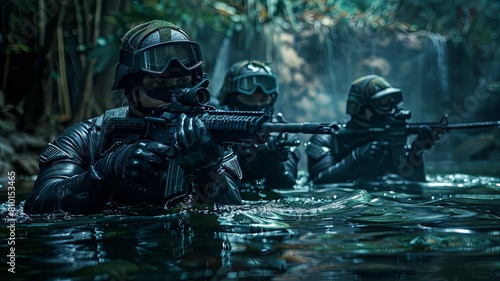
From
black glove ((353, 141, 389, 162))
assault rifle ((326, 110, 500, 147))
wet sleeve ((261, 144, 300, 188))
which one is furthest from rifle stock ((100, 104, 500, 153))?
assault rifle ((326, 110, 500, 147))

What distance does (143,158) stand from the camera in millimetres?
3594

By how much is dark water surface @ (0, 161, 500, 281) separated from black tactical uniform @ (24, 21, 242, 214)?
130mm

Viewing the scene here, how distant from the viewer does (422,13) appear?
1625cm

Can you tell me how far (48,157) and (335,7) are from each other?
468 inches

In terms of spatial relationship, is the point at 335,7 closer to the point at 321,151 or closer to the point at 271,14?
the point at 271,14

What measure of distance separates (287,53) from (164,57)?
35.1 feet

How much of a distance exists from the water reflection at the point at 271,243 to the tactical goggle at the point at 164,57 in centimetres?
92

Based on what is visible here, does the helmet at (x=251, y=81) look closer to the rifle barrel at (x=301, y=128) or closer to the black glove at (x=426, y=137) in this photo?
the black glove at (x=426, y=137)

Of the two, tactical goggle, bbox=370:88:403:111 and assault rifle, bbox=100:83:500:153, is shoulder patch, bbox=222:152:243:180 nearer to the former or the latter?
assault rifle, bbox=100:83:500:153

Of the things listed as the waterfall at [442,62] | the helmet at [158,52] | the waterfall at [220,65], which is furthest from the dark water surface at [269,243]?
the waterfall at [442,62]

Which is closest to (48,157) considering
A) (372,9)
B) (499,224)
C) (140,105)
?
(140,105)

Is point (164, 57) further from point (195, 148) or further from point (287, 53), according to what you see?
point (287, 53)

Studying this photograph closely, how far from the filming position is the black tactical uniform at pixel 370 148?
697cm

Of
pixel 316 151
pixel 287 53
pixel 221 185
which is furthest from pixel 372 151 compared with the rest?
pixel 287 53
